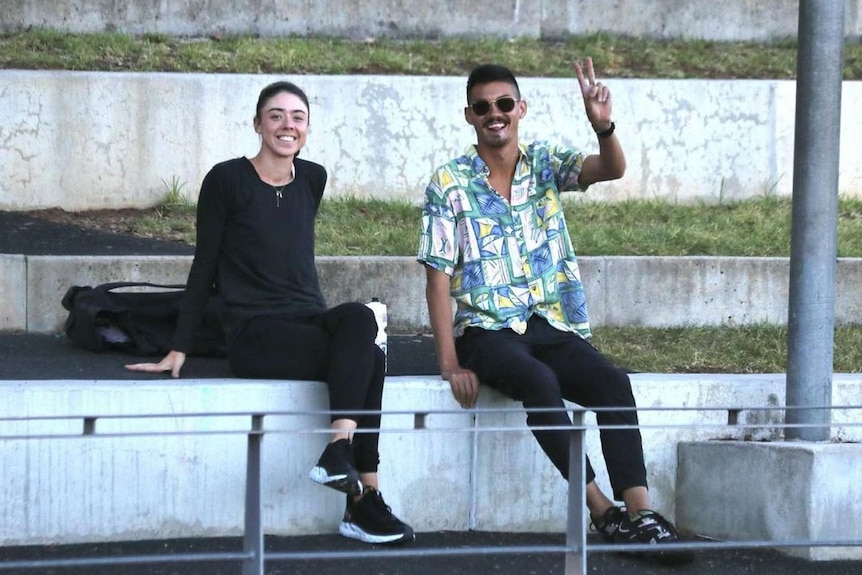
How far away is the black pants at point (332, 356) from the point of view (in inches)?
174

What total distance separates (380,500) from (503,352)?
641mm

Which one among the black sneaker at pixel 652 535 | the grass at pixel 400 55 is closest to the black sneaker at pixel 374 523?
the black sneaker at pixel 652 535

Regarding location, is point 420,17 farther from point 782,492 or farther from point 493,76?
point 782,492

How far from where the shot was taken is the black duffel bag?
5.14 m

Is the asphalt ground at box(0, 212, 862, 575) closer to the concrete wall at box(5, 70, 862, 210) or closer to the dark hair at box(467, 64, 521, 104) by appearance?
the dark hair at box(467, 64, 521, 104)

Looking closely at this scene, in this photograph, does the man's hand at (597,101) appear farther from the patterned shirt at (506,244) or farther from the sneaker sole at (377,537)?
the sneaker sole at (377,537)

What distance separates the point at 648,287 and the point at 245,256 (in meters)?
2.45

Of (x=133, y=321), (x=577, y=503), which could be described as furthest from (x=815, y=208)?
(x=133, y=321)

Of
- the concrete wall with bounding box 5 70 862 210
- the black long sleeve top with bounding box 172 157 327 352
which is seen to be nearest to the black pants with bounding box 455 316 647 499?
the black long sleeve top with bounding box 172 157 327 352

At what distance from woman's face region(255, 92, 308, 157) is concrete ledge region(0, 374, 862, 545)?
2.93ft

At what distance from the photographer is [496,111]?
15.5 ft

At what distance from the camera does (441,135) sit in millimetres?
8117

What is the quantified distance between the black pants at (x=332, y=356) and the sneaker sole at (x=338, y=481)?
0.17 meters

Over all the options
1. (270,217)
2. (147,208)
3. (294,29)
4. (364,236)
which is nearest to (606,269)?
(364,236)
